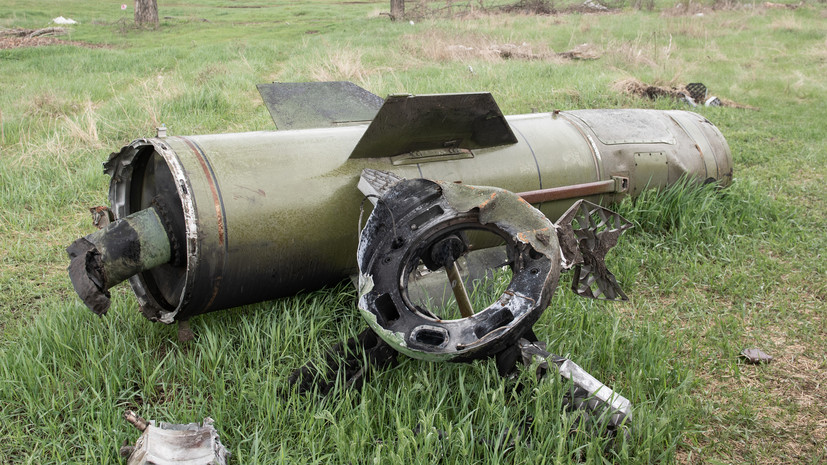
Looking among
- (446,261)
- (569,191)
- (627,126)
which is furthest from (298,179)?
(627,126)

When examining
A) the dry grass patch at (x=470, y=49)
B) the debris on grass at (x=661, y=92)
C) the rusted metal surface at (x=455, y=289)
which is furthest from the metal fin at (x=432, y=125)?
the dry grass patch at (x=470, y=49)

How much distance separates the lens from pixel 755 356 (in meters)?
2.96

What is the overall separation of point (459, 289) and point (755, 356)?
64.0 inches

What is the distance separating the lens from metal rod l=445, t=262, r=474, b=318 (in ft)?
8.21

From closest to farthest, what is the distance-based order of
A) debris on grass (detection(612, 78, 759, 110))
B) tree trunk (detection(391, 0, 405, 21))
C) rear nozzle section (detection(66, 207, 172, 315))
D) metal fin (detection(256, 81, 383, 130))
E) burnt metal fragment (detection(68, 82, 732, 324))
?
rear nozzle section (detection(66, 207, 172, 315))
burnt metal fragment (detection(68, 82, 732, 324))
metal fin (detection(256, 81, 383, 130))
debris on grass (detection(612, 78, 759, 110))
tree trunk (detection(391, 0, 405, 21))

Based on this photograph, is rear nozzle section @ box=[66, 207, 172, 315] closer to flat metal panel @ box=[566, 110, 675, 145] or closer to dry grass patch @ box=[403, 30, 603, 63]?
flat metal panel @ box=[566, 110, 675, 145]

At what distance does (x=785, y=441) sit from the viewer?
2.43 m

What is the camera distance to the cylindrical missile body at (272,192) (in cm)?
257

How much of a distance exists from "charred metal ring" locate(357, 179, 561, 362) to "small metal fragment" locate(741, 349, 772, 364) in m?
1.44

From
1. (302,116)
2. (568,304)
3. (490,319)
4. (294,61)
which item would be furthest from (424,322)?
(294,61)

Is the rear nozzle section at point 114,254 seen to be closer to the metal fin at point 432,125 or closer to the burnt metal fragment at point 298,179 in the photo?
the burnt metal fragment at point 298,179

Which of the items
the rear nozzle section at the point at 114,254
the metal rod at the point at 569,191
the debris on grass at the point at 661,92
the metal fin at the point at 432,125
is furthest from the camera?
the debris on grass at the point at 661,92

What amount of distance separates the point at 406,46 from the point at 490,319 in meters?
8.96

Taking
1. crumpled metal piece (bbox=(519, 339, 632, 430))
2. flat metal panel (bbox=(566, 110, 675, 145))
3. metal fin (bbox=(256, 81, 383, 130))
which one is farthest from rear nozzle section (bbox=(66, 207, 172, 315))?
flat metal panel (bbox=(566, 110, 675, 145))
